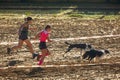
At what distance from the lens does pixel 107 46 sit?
52.4ft

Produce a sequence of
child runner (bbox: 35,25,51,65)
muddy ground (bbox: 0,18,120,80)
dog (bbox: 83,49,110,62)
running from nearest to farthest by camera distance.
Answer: muddy ground (bbox: 0,18,120,80), child runner (bbox: 35,25,51,65), dog (bbox: 83,49,110,62)

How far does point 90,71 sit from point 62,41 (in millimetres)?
3938

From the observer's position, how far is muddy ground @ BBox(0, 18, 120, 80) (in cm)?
1236

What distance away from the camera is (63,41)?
16.4 metres

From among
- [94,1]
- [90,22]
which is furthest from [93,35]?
[94,1]

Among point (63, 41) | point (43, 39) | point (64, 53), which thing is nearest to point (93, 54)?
point (64, 53)

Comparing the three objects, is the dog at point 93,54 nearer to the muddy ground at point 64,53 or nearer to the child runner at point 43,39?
the muddy ground at point 64,53

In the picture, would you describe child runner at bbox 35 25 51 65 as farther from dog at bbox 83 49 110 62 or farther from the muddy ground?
dog at bbox 83 49 110 62

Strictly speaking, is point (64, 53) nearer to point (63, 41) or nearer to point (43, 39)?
point (63, 41)

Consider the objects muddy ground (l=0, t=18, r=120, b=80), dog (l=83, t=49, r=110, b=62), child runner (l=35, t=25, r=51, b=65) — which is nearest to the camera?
muddy ground (l=0, t=18, r=120, b=80)

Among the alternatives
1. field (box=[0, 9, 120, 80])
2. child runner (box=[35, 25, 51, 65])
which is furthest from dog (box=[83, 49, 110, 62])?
child runner (box=[35, 25, 51, 65])

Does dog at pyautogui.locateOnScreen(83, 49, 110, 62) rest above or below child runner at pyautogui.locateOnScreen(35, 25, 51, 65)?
below

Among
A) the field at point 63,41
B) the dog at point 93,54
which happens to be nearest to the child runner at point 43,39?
the field at point 63,41

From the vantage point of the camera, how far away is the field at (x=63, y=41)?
490 inches
